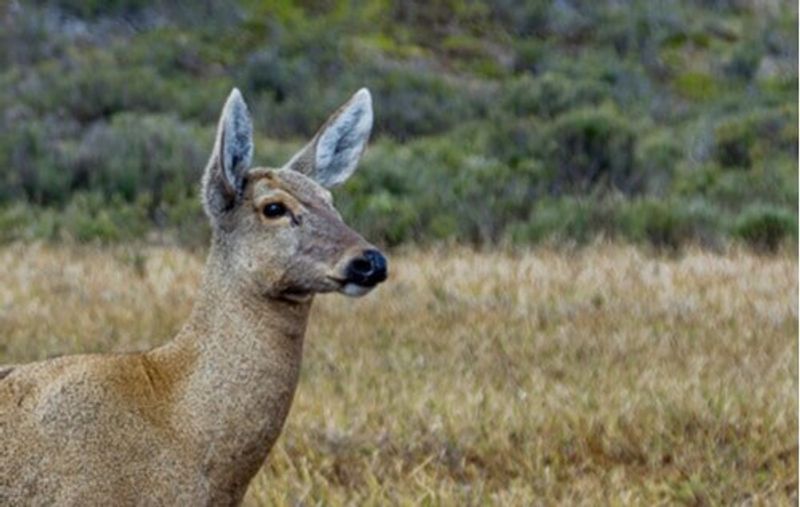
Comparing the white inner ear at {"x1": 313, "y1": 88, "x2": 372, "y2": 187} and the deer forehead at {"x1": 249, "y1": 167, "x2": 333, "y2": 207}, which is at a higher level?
the deer forehead at {"x1": 249, "y1": 167, "x2": 333, "y2": 207}

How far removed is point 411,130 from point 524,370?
2303 cm

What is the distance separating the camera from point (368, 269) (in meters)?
4.86

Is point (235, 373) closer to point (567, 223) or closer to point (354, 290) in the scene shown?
point (354, 290)

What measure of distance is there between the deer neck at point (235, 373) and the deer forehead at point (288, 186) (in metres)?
0.18

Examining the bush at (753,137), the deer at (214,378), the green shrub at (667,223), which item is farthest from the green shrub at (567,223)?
the deer at (214,378)

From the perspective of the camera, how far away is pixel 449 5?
42.9 m

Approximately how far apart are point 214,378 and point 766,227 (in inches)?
515

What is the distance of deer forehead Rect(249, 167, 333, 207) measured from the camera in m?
5.05

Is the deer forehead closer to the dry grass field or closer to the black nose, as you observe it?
the black nose

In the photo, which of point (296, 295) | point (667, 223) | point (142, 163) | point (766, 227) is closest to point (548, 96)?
point (142, 163)

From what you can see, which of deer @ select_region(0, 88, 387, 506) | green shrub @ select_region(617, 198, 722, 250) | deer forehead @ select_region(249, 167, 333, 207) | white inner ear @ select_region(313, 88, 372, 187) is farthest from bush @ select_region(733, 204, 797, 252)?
deer @ select_region(0, 88, 387, 506)

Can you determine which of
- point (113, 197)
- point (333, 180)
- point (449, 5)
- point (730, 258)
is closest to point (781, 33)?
point (449, 5)

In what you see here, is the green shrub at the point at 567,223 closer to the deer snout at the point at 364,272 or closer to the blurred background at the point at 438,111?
the blurred background at the point at 438,111

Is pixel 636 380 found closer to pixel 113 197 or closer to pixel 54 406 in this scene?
pixel 54 406
